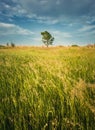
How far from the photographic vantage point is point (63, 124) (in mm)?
1435

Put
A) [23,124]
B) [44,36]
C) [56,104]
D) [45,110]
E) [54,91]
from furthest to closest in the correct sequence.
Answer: [44,36]
[54,91]
[56,104]
[45,110]
[23,124]

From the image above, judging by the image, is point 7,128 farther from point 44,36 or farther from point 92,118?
point 44,36

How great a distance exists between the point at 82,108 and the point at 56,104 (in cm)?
34

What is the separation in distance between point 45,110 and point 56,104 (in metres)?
0.21

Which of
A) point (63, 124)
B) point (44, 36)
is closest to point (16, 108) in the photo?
point (63, 124)

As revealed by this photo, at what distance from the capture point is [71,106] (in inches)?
65.6

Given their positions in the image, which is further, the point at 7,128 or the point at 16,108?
the point at 16,108

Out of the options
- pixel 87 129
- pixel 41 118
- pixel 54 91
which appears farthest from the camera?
pixel 54 91

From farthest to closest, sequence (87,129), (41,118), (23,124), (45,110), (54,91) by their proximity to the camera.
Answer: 1. (54,91)
2. (45,110)
3. (41,118)
4. (23,124)
5. (87,129)

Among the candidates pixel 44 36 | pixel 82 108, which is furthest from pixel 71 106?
pixel 44 36

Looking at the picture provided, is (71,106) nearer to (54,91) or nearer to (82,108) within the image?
(82,108)

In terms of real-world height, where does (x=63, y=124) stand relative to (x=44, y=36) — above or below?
below

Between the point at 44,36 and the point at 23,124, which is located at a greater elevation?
the point at 44,36

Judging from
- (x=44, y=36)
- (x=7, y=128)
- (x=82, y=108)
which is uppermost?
(x=44, y=36)
